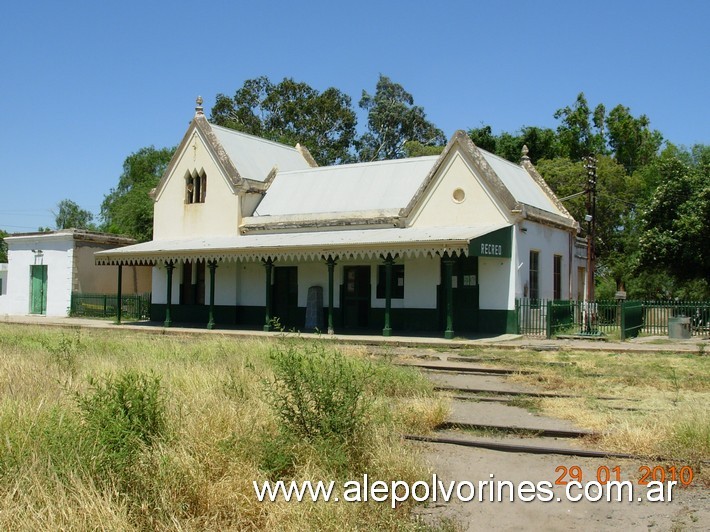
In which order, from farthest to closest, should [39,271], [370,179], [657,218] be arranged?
[39,271], [657,218], [370,179]

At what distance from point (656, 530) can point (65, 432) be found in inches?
199

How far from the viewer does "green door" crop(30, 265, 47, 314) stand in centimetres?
3394

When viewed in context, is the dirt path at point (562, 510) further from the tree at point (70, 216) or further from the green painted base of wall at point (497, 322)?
the tree at point (70, 216)

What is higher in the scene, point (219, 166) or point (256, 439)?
point (219, 166)

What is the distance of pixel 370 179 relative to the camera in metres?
26.2

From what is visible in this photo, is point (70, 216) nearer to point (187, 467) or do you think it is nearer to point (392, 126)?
point (392, 126)

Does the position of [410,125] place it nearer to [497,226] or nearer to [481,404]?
[497,226]

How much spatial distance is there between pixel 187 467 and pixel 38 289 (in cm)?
3074

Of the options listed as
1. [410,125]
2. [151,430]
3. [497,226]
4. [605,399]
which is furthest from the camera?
[410,125]

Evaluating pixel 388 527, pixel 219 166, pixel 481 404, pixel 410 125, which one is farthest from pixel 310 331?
pixel 410 125

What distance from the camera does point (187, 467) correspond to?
6.39 metres

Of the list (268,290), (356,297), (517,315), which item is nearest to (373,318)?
(356,297)

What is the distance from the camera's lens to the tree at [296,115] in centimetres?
5612

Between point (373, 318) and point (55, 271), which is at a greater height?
point (55, 271)
